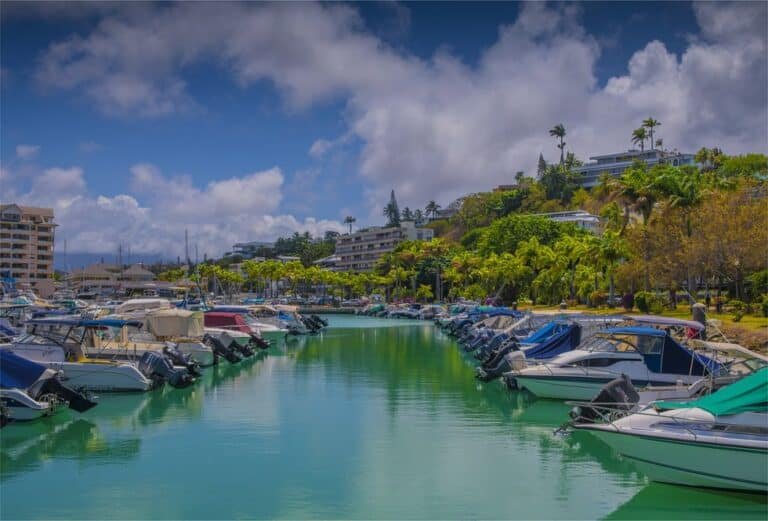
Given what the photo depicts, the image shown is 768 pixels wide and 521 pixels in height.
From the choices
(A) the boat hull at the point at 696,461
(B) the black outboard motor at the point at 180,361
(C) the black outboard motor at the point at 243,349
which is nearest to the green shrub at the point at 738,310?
(C) the black outboard motor at the point at 243,349

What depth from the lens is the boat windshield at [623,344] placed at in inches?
1077

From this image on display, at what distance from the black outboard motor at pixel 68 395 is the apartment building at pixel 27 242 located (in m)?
131

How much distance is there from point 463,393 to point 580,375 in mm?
6851

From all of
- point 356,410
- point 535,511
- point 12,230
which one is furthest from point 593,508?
point 12,230

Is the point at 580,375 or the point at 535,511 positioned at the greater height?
the point at 580,375

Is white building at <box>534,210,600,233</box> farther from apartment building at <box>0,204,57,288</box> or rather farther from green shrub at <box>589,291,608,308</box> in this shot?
apartment building at <box>0,204,57,288</box>

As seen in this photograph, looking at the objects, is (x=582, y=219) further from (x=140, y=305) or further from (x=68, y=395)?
(x=68, y=395)

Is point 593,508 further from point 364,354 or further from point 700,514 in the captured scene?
point 364,354

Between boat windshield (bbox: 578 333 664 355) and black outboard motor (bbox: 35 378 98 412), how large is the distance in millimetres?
18851

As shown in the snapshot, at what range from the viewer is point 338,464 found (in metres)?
20.5

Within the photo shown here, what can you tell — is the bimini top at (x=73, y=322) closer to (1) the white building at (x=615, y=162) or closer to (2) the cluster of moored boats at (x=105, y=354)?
(2) the cluster of moored boats at (x=105, y=354)

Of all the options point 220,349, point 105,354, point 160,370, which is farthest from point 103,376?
point 220,349

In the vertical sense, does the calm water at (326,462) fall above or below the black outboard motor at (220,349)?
below

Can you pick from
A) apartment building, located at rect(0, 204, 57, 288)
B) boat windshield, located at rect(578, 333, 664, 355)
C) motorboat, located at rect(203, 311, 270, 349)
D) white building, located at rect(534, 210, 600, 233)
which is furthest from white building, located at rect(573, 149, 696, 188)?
boat windshield, located at rect(578, 333, 664, 355)
